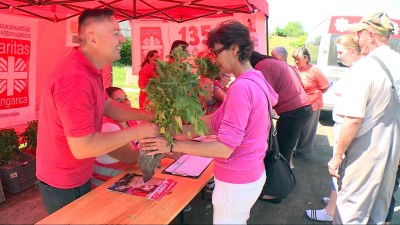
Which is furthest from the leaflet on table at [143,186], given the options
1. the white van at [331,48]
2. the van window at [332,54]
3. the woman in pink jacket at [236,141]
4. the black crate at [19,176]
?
the van window at [332,54]

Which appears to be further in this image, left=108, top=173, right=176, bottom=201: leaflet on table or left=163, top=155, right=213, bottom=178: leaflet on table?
left=163, top=155, right=213, bottom=178: leaflet on table

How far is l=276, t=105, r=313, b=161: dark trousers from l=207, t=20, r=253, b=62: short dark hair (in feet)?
6.61

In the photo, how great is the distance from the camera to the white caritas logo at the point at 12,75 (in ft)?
13.2

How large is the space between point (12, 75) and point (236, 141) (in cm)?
404

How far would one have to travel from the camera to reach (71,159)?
5.49 feet

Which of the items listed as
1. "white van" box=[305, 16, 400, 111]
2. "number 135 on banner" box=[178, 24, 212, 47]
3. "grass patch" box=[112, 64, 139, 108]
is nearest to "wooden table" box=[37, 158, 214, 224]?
"number 135 on banner" box=[178, 24, 212, 47]

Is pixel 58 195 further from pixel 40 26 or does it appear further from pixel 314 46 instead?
pixel 314 46

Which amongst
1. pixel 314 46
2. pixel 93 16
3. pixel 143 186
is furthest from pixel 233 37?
pixel 314 46

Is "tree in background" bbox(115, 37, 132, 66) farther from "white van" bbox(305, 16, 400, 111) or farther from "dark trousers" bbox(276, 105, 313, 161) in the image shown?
"dark trousers" bbox(276, 105, 313, 161)

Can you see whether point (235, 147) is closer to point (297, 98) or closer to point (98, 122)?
point (98, 122)

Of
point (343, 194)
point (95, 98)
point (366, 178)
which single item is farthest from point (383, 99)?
point (95, 98)

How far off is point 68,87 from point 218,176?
1.00 metres

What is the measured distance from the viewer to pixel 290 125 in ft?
11.6

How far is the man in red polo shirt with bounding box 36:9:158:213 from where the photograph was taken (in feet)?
4.76
